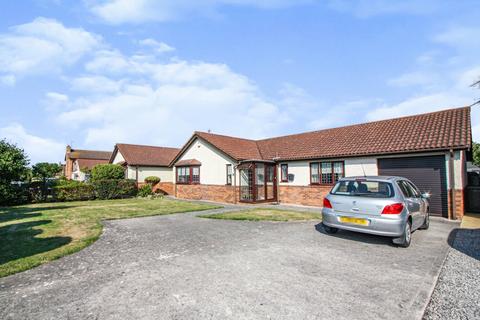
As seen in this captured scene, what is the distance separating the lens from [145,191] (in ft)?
80.8

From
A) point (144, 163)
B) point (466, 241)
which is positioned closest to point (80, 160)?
point (144, 163)

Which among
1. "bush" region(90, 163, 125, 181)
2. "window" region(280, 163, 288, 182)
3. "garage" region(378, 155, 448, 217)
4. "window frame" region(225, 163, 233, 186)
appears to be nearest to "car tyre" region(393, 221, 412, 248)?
"garage" region(378, 155, 448, 217)

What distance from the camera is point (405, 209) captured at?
21.3 ft

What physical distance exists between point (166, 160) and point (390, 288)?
94.2ft

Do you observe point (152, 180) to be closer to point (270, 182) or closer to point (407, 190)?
point (270, 182)

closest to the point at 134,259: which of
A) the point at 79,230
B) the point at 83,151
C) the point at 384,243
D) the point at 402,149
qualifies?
the point at 79,230

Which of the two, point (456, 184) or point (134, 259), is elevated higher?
point (456, 184)

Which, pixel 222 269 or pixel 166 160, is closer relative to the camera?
pixel 222 269

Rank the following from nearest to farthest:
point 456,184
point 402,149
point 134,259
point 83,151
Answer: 1. point 134,259
2. point 456,184
3. point 402,149
4. point 83,151

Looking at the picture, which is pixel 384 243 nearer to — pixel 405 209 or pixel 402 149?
pixel 405 209

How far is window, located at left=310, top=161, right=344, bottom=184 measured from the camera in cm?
1493

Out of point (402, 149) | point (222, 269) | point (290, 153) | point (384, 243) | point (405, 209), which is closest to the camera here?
point (222, 269)

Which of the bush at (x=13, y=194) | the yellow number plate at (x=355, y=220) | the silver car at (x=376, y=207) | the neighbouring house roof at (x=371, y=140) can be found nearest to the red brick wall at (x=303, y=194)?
the neighbouring house roof at (x=371, y=140)

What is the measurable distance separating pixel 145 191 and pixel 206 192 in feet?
25.7
